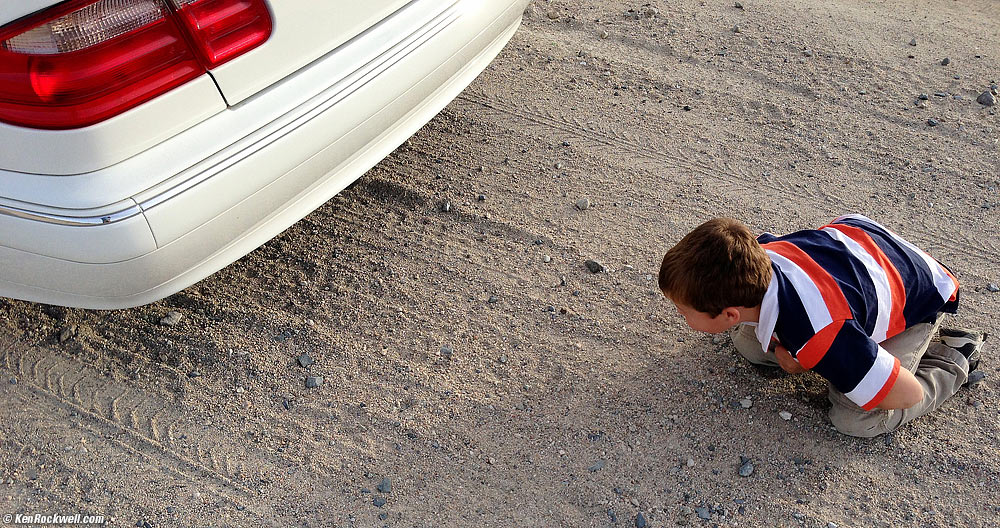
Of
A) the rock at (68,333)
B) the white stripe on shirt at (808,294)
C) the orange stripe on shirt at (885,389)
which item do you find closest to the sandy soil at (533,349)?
the rock at (68,333)

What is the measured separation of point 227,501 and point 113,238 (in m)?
0.79

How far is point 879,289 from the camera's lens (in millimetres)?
2277

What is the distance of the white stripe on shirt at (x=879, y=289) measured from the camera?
2.28 metres

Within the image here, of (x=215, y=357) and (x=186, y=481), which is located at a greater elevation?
(x=215, y=357)

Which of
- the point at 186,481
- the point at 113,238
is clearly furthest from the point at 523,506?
the point at 113,238

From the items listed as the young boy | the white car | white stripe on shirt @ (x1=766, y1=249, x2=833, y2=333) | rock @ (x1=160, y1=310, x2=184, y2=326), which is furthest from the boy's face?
rock @ (x1=160, y1=310, x2=184, y2=326)

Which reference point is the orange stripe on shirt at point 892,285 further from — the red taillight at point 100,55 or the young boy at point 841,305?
the red taillight at point 100,55

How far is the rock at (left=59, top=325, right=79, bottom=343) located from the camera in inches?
A: 105

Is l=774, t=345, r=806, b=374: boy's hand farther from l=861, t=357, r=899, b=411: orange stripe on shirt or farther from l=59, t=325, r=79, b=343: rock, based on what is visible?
l=59, t=325, r=79, b=343: rock

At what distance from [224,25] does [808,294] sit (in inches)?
65.7

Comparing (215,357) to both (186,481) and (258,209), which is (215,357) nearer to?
(186,481)

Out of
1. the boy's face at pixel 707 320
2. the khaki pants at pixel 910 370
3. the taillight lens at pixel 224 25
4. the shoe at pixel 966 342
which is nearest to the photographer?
the taillight lens at pixel 224 25

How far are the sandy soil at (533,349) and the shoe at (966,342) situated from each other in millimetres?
94

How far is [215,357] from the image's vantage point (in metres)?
2.62
